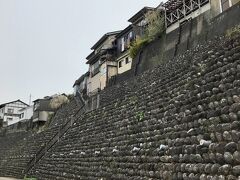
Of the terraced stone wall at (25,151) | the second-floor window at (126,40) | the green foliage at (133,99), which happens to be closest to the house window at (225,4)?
the green foliage at (133,99)

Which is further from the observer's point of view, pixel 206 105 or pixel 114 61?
pixel 114 61

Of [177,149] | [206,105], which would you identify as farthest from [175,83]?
[177,149]

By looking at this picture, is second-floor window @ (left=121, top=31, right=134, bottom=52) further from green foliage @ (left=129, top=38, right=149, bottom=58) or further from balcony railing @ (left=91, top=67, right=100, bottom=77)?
green foliage @ (left=129, top=38, right=149, bottom=58)

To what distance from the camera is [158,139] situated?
31.7 ft

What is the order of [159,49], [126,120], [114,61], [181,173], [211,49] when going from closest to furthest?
[181,173]
[211,49]
[126,120]
[159,49]
[114,61]

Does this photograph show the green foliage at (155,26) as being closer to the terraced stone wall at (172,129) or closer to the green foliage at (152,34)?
the green foliage at (152,34)

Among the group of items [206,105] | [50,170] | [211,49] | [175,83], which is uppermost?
[211,49]

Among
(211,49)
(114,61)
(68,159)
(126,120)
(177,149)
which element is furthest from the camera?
(114,61)

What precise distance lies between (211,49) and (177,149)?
15.7ft

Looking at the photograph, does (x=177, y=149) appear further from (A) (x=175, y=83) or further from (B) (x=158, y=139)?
(A) (x=175, y=83)

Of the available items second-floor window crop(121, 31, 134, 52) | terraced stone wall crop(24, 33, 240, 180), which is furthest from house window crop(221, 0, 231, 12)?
second-floor window crop(121, 31, 134, 52)

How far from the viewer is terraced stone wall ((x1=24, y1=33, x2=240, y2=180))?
714cm

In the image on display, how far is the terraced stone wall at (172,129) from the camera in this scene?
7137 millimetres

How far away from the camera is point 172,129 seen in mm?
9383
